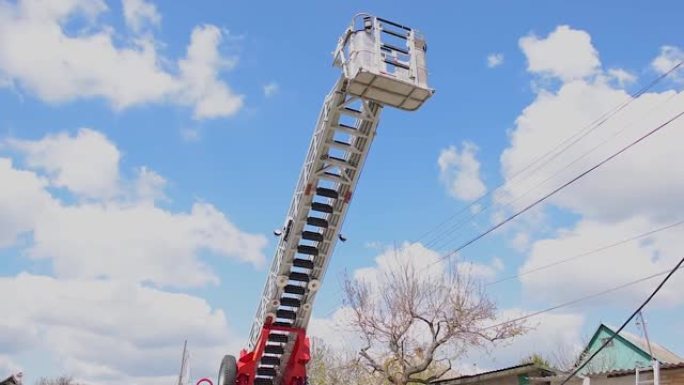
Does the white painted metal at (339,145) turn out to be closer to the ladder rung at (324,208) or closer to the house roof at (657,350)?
the ladder rung at (324,208)

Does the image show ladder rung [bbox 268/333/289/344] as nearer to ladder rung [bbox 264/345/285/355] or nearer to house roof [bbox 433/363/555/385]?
ladder rung [bbox 264/345/285/355]

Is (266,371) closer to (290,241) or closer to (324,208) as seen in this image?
(290,241)

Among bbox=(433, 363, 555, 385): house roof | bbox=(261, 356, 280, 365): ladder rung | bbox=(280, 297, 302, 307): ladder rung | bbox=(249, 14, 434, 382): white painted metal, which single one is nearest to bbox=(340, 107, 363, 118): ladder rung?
bbox=(249, 14, 434, 382): white painted metal

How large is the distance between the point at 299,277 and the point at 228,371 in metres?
2.98

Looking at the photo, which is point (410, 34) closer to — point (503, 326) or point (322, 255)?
point (322, 255)

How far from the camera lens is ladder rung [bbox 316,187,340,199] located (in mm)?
13766

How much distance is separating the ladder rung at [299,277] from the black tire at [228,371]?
2.75 metres

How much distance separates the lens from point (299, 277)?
14.9 meters

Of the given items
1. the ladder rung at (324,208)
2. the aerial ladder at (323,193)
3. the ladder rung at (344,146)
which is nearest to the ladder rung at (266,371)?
the aerial ladder at (323,193)

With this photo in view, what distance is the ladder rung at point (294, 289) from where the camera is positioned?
594 inches

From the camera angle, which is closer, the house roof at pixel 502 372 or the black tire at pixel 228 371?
the black tire at pixel 228 371

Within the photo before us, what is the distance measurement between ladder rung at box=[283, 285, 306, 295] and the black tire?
2.33 meters

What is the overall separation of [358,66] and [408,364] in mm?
19072

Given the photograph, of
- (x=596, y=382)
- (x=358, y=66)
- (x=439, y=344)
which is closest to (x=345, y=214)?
(x=358, y=66)
